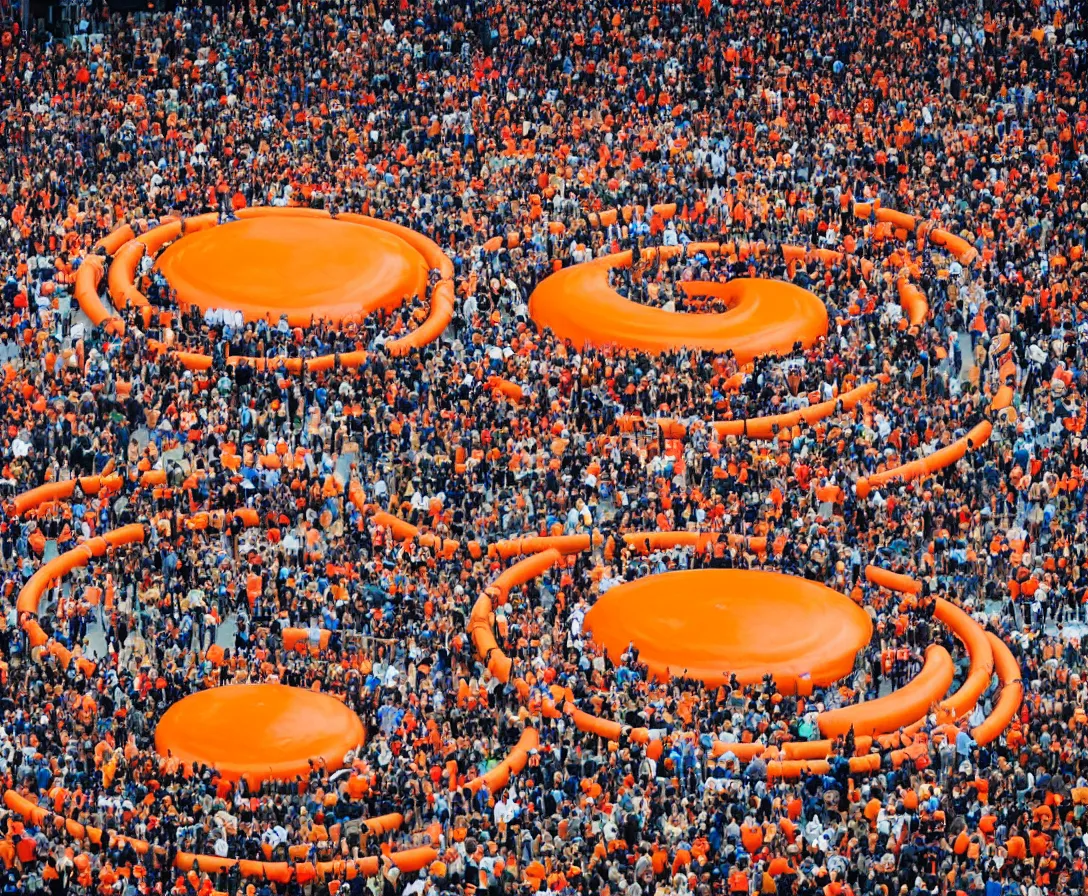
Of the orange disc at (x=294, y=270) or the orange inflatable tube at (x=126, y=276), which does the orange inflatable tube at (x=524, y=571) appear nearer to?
the orange disc at (x=294, y=270)

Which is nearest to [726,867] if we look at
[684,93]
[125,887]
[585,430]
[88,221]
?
[125,887]

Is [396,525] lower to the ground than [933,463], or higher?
lower

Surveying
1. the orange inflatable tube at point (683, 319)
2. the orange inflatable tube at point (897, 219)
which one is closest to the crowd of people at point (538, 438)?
the orange inflatable tube at point (897, 219)

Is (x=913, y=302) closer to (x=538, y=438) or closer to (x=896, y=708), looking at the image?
(x=538, y=438)

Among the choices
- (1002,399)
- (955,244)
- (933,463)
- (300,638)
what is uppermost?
(955,244)

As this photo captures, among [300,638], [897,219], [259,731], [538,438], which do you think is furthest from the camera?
[897,219]

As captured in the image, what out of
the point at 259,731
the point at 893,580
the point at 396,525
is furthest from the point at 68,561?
the point at 893,580

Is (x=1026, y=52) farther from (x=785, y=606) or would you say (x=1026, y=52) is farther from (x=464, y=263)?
(x=785, y=606)
